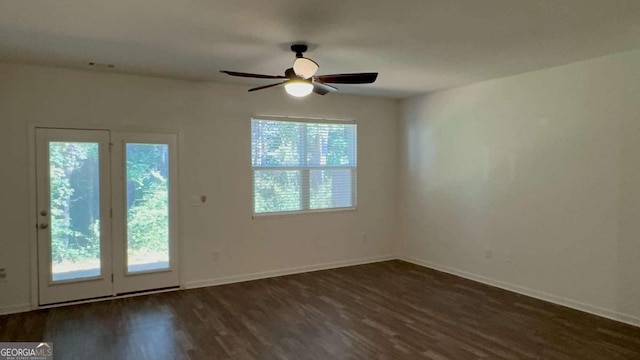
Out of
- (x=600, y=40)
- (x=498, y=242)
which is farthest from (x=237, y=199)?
(x=600, y=40)

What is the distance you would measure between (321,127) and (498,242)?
2862 mm

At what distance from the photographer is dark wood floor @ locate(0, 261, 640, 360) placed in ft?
11.2

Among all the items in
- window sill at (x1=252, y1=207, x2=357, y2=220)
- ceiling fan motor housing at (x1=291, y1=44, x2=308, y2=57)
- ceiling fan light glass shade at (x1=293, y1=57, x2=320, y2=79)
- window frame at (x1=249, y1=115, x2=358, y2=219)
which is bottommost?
window sill at (x1=252, y1=207, x2=357, y2=220)

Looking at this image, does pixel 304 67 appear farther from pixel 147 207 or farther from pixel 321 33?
pixel 147 207

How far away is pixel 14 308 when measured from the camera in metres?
4.43

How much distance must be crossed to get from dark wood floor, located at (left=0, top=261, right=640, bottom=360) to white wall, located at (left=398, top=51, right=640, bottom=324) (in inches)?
16.3

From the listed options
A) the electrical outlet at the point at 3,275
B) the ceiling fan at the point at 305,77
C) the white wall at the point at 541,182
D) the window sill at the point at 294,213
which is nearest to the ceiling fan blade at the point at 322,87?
the ceiling fan at the point at 305,77

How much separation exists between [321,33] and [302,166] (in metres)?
2.85

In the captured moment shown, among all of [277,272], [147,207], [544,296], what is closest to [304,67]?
[147,207]

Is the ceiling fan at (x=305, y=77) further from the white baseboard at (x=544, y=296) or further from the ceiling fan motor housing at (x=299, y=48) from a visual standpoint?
the white baseboard at (x=544, y=296)

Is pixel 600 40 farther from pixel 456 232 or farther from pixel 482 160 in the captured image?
pixel 456 232

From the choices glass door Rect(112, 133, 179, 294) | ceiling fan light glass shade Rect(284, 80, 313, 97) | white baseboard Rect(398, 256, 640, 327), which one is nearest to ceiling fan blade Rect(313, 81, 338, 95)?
ceiling fan light glass shade Rect(284, 80, 313, 97)

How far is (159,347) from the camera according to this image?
3527 millimetres

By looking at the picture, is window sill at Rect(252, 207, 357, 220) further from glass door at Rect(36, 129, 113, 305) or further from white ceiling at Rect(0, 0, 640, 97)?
white ceiling at Rect(0, 0, 640, 97)
